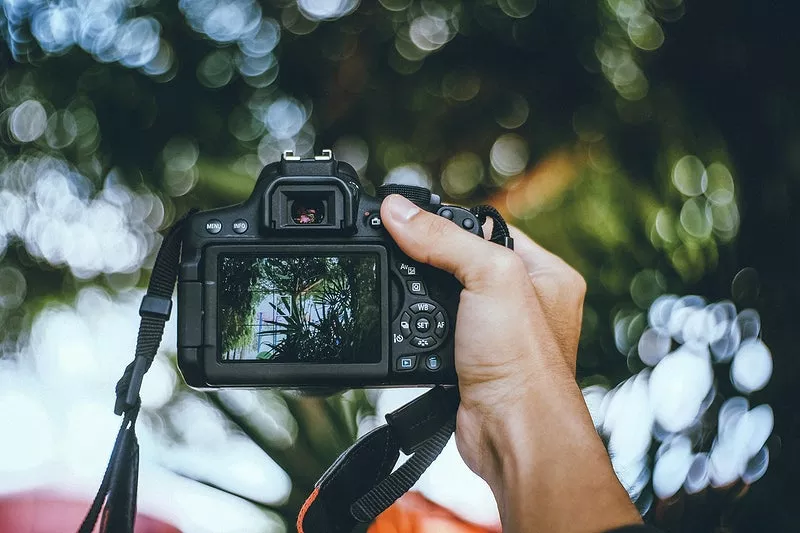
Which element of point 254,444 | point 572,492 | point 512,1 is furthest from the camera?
point 512,1

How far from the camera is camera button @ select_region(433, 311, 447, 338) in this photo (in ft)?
1.95

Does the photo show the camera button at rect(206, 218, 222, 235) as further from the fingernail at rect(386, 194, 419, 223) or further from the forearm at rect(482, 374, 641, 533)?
the forearm at rect(482, 374, 641, 533)

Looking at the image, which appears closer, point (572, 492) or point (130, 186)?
point (572, 492)

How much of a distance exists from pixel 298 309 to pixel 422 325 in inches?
4.1

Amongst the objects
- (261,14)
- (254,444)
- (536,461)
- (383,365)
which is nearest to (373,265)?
(383,365)

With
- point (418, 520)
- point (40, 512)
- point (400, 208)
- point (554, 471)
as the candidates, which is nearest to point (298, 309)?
point (400, 208)

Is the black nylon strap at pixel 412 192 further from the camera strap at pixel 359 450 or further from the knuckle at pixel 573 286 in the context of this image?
the knuckle at pixel 573 286

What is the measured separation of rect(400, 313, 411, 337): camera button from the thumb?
5 cm

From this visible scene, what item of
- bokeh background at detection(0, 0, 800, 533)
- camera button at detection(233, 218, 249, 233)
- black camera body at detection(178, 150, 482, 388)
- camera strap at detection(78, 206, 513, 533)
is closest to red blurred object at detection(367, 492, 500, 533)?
bokeh background at detection(0, 0, 800, 533)

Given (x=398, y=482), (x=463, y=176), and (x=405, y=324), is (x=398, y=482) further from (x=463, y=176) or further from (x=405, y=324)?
(x=463, y=176)

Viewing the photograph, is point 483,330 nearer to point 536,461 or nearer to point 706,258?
point 536,461

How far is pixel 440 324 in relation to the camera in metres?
0.59

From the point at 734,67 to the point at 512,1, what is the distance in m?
0.32

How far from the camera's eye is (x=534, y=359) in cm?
58
